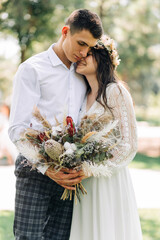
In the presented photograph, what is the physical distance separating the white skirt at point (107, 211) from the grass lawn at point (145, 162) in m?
6.13

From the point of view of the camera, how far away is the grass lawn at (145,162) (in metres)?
8.96

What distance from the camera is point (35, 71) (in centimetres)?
261

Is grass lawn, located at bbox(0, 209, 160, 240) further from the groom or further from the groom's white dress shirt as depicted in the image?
the groom's white dress shirt

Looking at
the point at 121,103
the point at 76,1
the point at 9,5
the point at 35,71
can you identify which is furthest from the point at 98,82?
the point at 76,1

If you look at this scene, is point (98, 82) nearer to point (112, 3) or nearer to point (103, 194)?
point (103, 194)

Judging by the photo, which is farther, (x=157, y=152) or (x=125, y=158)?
(x=157, y=152)

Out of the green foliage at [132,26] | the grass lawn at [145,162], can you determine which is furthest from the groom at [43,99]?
the green foliage at [132,26]

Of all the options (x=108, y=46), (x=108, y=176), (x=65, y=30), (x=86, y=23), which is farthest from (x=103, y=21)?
(x=108, y=176)

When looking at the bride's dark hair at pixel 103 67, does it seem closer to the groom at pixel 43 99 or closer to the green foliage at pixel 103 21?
the groom at pixel 43 99

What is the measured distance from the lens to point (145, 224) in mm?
4867

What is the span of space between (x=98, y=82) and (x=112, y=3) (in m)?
7.57

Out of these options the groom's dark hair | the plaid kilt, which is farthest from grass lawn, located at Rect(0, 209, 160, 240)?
the groom's dark hair

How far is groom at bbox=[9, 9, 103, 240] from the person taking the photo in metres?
2.54

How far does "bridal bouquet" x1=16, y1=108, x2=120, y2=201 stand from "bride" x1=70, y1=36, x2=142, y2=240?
261 millimetres
